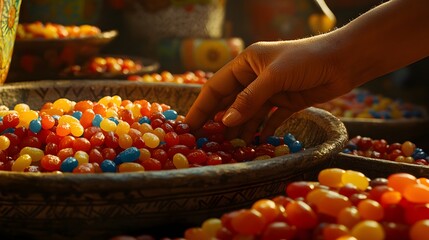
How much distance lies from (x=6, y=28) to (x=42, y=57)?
33.9 inches

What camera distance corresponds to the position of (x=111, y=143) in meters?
1.19

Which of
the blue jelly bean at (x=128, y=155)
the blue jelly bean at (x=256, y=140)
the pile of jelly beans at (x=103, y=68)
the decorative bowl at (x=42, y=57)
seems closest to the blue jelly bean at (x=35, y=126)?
the blue jelly bean at (x=128, y=155)

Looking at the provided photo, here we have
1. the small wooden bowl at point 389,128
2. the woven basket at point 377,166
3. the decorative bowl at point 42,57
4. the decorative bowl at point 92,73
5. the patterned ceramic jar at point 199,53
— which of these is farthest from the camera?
the patterned ceramic jar at point 199,53

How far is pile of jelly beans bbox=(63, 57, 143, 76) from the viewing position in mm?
2473

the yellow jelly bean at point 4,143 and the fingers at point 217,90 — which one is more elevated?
the fingers at point 217,90

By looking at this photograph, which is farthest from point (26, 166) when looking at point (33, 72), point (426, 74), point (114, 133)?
point (426, 74)

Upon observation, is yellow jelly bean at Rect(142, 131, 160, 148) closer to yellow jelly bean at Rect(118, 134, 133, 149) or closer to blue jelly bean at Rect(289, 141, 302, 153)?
yellow jelly bean at Rect(118, 134, 133, 149)

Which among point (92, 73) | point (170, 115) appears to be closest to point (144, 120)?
point (170, 115)

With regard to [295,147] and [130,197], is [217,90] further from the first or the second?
[130,197]

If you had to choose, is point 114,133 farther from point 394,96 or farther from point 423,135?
point 394,96

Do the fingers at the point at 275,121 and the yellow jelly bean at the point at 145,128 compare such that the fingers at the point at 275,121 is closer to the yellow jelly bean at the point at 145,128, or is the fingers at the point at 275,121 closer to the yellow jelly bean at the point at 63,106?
the yellow jelly bean at the point at 145,128

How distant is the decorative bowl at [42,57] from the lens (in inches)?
90.9

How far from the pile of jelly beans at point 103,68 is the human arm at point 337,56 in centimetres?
130

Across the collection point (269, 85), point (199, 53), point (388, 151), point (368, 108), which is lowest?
→ point (199, 53)
